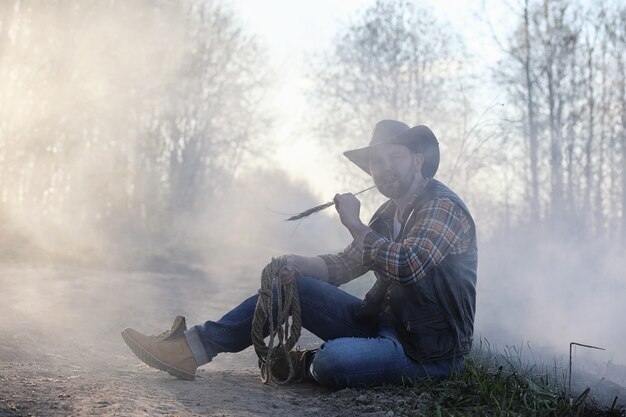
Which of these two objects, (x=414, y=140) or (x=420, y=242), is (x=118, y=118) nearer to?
(x=414, y=140)

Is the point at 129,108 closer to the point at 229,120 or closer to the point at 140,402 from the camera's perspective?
the point at 229,120

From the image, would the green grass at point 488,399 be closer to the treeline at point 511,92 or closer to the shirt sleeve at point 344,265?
the shirt sleeve at point 344,265

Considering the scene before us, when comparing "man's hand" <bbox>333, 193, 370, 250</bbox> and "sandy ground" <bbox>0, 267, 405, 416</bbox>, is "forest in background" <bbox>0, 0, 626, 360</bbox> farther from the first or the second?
"man's hand" <bbox>333, 193, 370, 250</bbox>

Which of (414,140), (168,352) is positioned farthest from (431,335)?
(168,352)

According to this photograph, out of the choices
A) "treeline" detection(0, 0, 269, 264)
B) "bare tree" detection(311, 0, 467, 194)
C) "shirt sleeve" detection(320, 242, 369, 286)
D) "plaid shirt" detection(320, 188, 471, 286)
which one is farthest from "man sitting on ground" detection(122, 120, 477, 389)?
"bare tree" detection(311, 0, 467, 194)

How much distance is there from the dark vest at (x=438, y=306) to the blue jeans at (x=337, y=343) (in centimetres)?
9

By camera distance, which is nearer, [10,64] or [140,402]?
[140,402]

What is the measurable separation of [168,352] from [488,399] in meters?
1.75

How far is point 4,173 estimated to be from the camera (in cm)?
1509

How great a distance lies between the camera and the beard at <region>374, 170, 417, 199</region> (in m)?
3.77

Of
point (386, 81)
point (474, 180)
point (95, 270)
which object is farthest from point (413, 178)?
point (474, 180)

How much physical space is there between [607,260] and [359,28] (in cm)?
1021

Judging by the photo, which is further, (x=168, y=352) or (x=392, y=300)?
(x=168, y=352)

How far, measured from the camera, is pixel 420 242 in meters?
3.40
